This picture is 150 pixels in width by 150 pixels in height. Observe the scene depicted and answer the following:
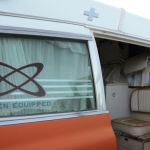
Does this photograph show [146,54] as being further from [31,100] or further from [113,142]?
[31,100]

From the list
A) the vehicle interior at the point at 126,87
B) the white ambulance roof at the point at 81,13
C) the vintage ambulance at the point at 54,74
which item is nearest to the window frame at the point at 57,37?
the vintage ambulance at the point at 54,74

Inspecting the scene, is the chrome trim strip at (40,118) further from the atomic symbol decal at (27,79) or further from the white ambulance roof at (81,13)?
the white ambulance roof at (81,13)

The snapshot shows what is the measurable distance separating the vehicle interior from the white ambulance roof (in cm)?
96

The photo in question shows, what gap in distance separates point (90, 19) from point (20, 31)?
65 cm

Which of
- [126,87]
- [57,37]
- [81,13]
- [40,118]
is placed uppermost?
[81,13]

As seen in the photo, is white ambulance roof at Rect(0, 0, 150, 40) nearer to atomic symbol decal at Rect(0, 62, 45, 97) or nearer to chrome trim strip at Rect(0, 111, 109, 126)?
atomic symbol decal at Rect(0, 62, 45, 97)

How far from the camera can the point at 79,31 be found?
2092mm

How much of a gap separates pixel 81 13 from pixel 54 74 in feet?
1.76

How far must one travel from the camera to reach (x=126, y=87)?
3904 millimetres

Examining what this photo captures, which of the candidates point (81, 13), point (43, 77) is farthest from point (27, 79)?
point (81, 13)

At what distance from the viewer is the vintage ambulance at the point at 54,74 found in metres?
1.72

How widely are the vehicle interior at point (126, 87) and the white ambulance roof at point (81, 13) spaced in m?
0.96

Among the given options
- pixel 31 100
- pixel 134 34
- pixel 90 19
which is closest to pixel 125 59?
pixel 134 34

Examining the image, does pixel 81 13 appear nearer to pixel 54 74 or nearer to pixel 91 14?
pixel 91 14
